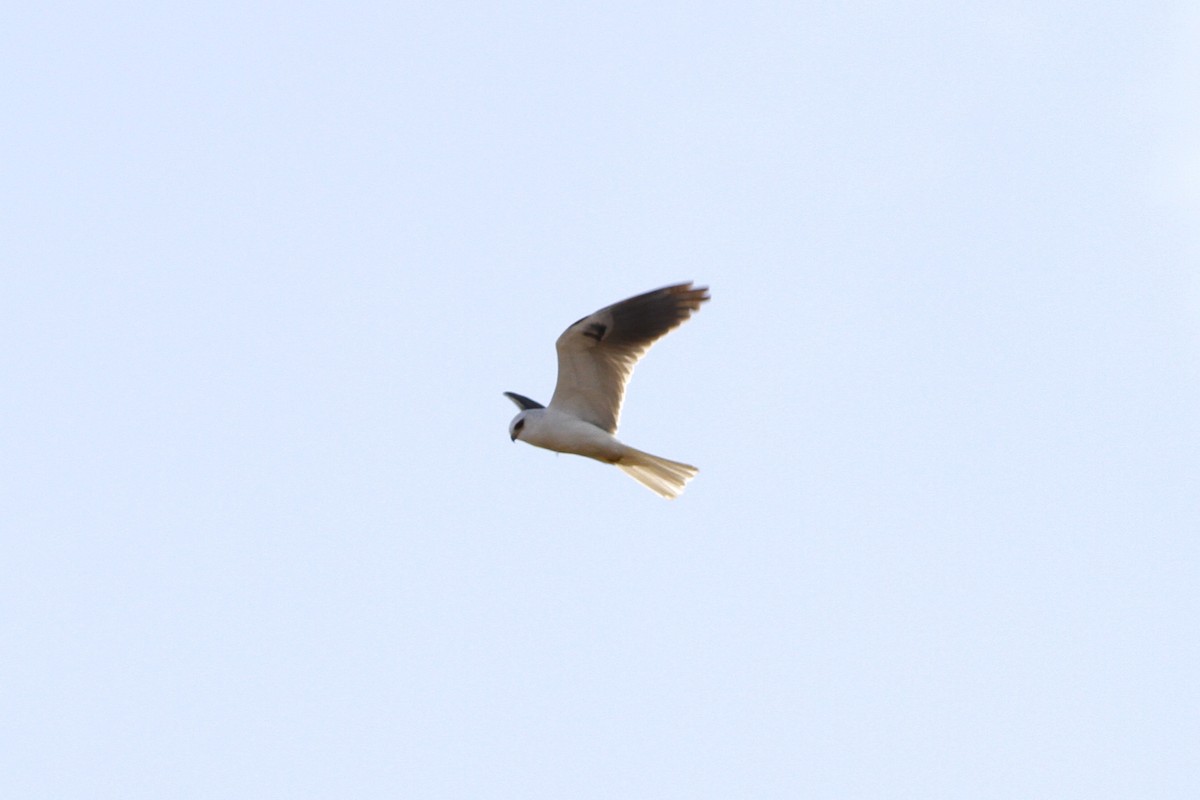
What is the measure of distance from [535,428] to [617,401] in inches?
24.5

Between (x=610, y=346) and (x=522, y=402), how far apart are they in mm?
870

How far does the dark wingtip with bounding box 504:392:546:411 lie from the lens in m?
11.3

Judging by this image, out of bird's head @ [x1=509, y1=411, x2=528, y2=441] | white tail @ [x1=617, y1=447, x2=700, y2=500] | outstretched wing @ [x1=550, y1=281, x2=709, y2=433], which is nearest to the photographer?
white tail @ [x1=617, y1=447, x2=700, y2=500]

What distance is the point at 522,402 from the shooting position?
1143cm

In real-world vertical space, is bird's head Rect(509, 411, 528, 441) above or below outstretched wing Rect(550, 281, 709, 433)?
below

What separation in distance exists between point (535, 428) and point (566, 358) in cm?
53

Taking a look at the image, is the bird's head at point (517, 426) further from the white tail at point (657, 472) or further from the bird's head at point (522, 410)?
the white tail at point (657, 472)

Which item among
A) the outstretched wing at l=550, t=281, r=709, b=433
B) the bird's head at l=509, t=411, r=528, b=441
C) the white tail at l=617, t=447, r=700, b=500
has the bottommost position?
the white tail at l=617, t=447, r=700, b=500

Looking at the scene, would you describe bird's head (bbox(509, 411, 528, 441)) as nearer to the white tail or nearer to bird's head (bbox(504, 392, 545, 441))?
bird's head (bbox(504, 392, 545, 441))

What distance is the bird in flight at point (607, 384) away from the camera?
10.8 meters

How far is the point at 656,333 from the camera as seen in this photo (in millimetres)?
10938

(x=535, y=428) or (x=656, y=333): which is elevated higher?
(x=656, y=333)

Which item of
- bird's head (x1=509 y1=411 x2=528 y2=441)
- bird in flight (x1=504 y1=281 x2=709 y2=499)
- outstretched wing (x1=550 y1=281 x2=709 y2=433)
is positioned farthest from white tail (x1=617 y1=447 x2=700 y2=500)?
bird's head (x1=509 y1=411 x2=528 y2=441)

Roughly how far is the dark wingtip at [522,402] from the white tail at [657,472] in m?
0.79
